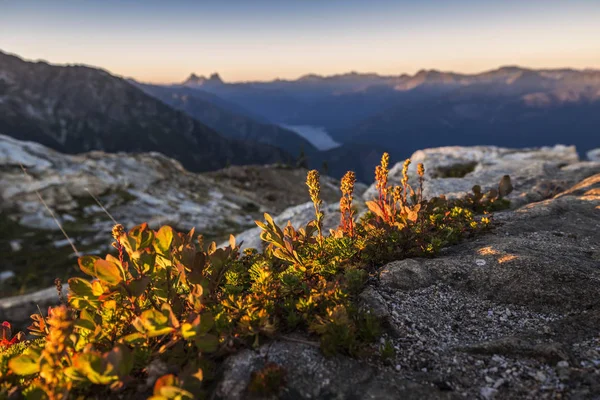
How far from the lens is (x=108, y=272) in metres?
4.15

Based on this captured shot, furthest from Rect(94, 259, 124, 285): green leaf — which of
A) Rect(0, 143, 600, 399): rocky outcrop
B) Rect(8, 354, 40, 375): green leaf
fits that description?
Rect(0, 143, 600, 399): rocky outcrop

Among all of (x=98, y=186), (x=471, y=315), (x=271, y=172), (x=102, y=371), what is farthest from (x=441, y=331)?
(x=271, y=172)

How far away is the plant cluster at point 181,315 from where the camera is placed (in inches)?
132

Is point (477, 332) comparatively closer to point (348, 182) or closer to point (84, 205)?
point (348, 182)

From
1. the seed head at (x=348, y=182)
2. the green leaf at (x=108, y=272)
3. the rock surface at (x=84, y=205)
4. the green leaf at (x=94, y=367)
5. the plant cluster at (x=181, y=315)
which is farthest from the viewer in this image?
the rock surface at (x=84, y=205)

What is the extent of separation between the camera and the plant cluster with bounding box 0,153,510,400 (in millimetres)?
3365

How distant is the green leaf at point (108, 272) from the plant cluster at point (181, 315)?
0.01 meters

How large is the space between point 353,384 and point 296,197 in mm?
77913

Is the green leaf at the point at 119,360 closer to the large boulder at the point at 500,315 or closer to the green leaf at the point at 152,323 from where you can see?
the green leaf at the point at 152,323

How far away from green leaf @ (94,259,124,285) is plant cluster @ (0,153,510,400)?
13mm

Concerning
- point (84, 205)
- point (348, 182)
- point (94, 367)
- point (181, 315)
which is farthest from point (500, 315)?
point (84, 205)

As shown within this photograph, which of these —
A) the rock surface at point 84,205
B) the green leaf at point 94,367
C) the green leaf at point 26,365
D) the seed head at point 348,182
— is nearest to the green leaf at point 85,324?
the green leaf at point 26,365

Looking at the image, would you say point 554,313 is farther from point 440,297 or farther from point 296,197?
point 296,197

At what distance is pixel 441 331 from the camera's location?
4754mm
